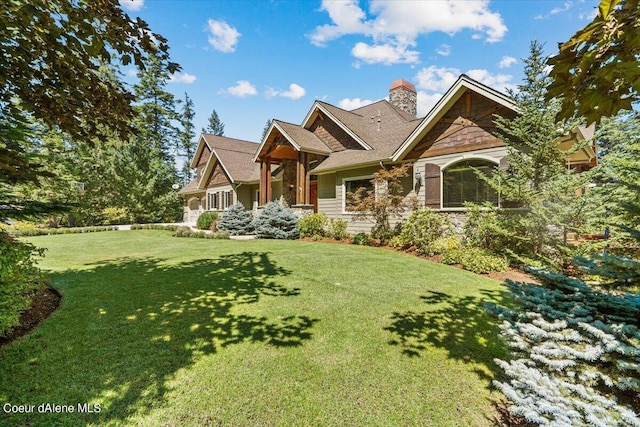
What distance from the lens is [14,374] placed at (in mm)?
2834

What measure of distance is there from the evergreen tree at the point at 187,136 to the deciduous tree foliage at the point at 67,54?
124 ft

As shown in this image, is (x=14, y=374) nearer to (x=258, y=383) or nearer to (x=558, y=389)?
(x=258, y=383)

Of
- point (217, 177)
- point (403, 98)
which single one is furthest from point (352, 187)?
point (217, 177)

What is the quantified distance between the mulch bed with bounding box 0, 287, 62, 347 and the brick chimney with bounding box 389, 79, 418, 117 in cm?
1884

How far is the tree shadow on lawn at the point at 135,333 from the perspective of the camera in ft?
8.65

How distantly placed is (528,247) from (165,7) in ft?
36.3

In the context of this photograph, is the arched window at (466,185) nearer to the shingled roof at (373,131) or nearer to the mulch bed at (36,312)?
the shingled roof at (373,131)

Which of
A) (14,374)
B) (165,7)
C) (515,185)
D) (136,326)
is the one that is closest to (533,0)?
(515,185)

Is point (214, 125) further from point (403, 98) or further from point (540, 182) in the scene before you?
point (540, 182)

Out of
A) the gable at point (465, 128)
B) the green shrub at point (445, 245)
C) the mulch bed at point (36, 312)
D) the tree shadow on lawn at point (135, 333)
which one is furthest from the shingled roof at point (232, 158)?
the mulch bed at point (36, 312)

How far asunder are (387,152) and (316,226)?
4842mm

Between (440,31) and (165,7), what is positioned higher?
(440,31)

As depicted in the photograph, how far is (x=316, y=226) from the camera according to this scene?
14.0m

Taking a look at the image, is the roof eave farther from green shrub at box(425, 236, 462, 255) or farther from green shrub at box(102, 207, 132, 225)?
green shrub at box(102, 207, 132, 225)
